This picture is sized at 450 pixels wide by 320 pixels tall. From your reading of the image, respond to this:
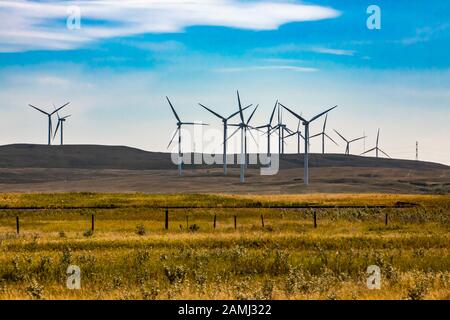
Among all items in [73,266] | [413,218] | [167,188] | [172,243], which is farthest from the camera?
[167,188]

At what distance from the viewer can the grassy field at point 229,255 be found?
19.2 m

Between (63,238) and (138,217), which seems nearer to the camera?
(63,238)

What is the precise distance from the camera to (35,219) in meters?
54.3

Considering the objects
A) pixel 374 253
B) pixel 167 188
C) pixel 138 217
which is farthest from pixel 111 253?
pixel 167 188

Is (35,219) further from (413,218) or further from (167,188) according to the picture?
(167,188)

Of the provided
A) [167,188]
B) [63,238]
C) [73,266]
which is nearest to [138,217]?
[63,238]

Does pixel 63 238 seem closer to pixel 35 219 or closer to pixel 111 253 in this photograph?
pixel 111 253

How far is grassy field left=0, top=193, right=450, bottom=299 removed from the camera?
19250mm

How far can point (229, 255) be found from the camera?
94.0ft
